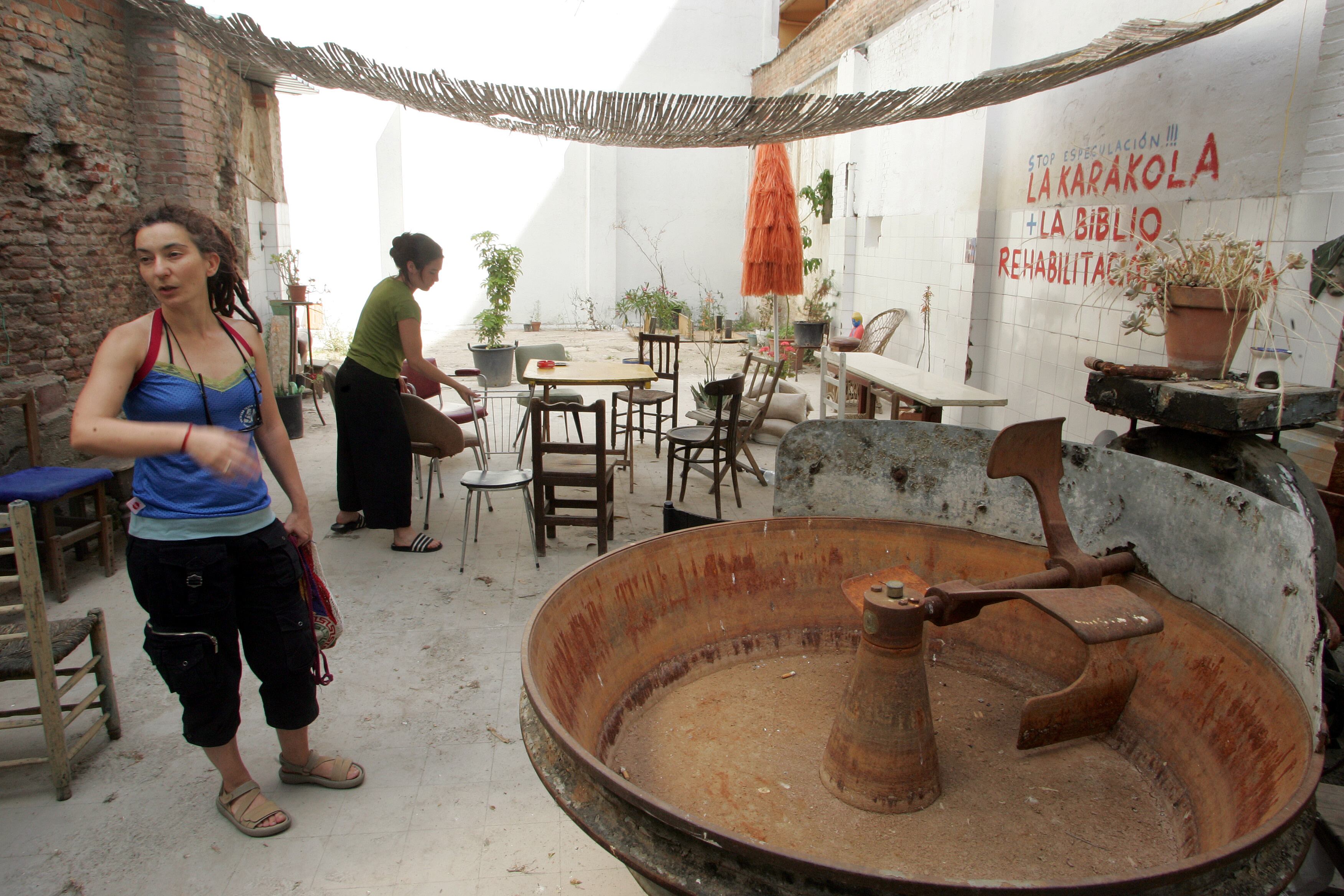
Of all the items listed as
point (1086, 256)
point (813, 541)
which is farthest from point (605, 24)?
point (813, 541)

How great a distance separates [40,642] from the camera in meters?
2.52

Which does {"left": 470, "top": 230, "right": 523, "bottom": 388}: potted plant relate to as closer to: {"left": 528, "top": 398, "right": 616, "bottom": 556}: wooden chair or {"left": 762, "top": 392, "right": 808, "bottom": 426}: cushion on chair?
{"left": 762, "top": 392, "right": 808, "bottom": 426}: cushion on chair

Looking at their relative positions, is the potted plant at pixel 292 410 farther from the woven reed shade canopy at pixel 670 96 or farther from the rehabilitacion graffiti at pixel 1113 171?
the rehabilitacion graffiti at pixel 1113 171

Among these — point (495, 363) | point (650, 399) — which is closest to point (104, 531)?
point (650, 399)

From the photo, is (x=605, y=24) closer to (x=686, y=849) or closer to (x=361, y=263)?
(x=361, y=263)

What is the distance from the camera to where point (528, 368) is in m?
6.25

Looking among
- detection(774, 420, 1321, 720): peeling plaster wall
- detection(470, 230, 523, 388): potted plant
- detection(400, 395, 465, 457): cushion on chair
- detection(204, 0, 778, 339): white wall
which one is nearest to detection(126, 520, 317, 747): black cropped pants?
detection(774, 420, 1321, 720): peeling plaster wall

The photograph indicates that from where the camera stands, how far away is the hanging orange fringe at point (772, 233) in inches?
308

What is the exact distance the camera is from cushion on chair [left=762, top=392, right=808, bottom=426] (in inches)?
291

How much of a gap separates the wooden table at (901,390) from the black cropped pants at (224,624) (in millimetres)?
3195

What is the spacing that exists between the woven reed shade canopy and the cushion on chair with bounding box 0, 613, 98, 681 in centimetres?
287

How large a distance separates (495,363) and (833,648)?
7.07 meters

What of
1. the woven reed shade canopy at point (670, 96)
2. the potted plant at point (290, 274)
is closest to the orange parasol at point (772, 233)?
the woven reed shade canopy at point (670, 96)

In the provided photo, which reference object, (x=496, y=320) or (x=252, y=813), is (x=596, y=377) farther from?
(x=496, y=320)
